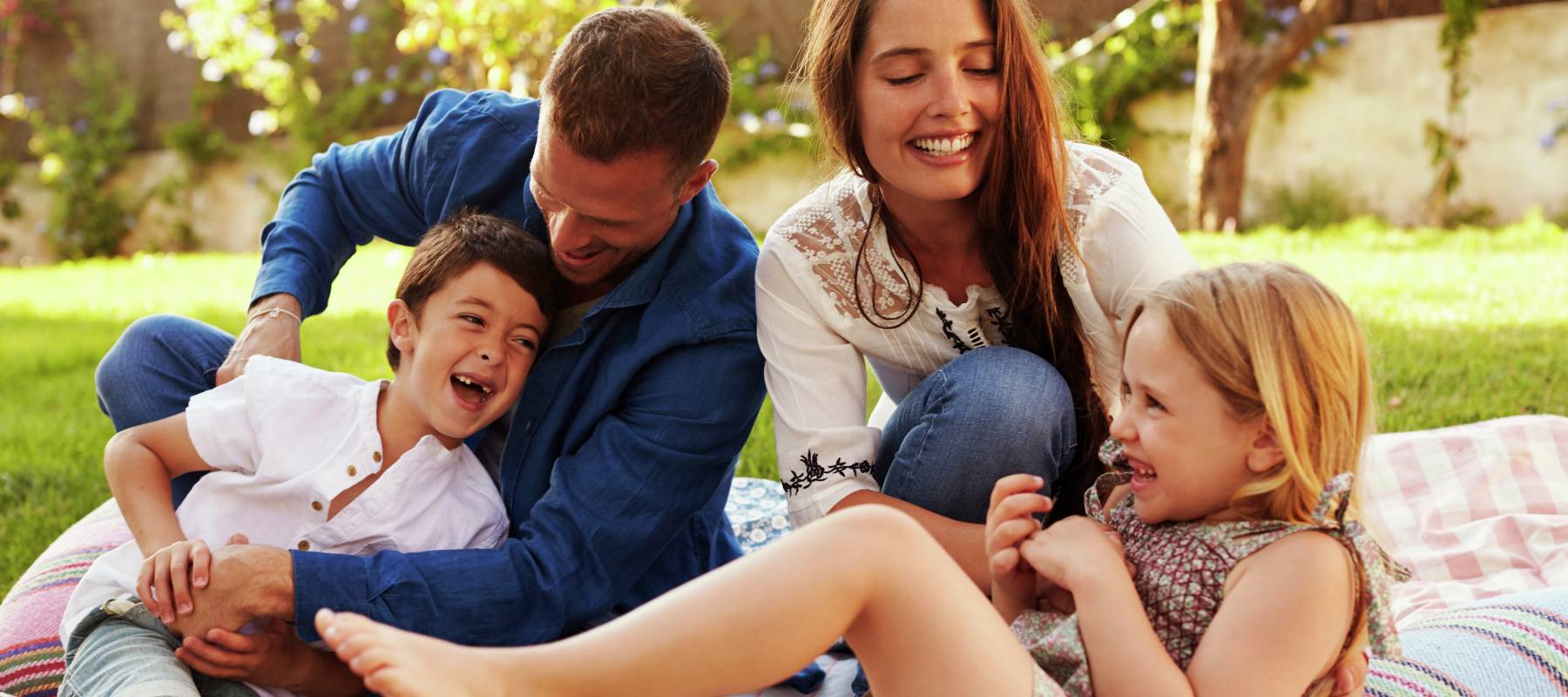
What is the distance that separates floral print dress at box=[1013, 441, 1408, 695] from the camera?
1.71 m

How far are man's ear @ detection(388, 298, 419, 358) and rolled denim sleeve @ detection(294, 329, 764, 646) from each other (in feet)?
1.15

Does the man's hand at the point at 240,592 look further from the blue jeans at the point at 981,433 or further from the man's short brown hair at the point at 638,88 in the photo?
the blue jeans at the point at 981,433

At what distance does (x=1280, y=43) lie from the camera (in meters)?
6.49

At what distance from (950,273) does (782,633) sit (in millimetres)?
963

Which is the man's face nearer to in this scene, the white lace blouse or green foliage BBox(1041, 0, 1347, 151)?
the white lace blouse

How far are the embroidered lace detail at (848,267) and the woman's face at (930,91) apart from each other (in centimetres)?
15

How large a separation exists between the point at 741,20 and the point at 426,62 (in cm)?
210

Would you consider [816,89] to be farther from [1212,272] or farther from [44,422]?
[44,422]

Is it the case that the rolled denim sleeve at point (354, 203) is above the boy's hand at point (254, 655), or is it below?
above

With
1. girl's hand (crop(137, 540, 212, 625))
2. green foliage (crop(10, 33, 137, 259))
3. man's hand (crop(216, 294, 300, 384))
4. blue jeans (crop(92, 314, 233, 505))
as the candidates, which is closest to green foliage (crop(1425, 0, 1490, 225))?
man's hand (crop(216, 294, 300, 384))

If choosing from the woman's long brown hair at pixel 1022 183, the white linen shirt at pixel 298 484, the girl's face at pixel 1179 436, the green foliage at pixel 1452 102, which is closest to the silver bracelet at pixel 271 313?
the white linen shirt at pixel 298 484

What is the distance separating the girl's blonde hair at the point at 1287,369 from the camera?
1.74 metres

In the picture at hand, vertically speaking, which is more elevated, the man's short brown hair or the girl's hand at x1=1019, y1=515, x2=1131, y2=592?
the man's short brown hair

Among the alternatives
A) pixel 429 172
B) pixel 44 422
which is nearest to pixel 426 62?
pixel 44 422
